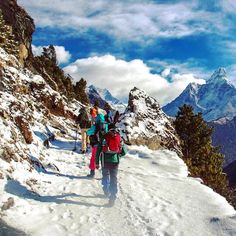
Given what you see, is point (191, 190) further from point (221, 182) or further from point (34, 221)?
point (221, 182)

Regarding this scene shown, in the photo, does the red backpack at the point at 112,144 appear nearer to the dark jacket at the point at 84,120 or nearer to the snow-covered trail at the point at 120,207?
the snow-covered trail at the point at 120,207

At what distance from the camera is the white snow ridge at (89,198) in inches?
424

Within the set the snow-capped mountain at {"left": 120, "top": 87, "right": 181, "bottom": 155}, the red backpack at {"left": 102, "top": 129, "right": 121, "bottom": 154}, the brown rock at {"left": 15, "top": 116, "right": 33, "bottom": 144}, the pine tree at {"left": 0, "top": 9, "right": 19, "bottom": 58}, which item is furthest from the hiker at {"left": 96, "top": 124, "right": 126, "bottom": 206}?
the pine tree at {"left": 0, "top": 9, "right": 19, "bottom": 58}

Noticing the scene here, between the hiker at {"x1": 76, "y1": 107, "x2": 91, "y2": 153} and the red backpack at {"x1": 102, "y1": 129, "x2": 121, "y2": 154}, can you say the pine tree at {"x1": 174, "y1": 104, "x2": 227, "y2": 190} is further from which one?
the red backpack at {"x1": 102, "y1": 129, "x2": 121, "y2": 154}

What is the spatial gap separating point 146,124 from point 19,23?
3870 centimetres

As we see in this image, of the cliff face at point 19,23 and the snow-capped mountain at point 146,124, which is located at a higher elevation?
the cliff face at point 19,23

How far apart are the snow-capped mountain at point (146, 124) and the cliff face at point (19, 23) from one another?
29.1m

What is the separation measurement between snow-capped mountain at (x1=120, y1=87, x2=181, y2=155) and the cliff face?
29.1m

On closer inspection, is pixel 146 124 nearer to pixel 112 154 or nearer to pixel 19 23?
pixel 112 154

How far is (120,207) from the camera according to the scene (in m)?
12.6

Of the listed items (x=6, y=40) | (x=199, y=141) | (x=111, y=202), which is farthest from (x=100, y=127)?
(x=199, y=141)

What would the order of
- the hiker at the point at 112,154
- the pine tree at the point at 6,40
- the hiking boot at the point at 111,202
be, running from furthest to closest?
the pine tree at the point at 6,40
the hiker at the point at 112,154
the hiking boot at the point at 111,202

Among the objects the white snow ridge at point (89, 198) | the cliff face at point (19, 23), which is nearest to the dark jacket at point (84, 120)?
the white snow ridge at point (89, 198)

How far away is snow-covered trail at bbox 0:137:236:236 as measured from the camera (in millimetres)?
10680
